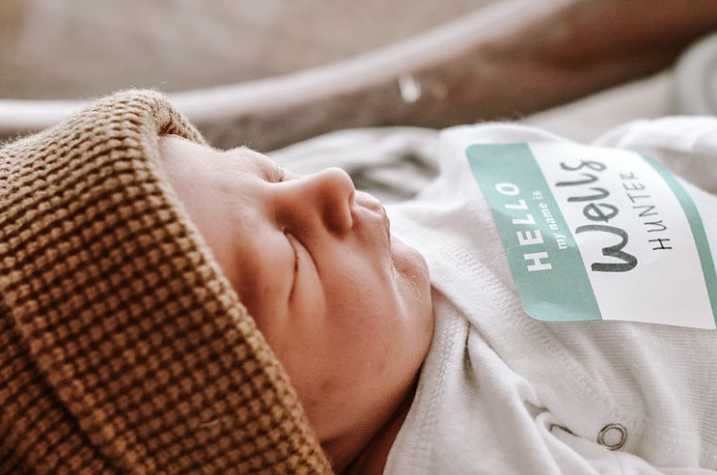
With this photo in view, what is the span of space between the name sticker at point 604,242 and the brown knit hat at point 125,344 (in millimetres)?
298

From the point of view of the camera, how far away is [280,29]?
5.87 ft

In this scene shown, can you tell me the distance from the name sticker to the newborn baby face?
0.44ft

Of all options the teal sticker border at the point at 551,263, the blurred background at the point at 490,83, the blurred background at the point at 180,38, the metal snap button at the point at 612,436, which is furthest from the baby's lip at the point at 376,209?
the blurred background at the point at 180,38

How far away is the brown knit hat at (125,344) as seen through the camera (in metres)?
0.54

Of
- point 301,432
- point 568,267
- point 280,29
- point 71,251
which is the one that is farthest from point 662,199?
point 280,29

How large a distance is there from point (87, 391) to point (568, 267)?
1.49ft

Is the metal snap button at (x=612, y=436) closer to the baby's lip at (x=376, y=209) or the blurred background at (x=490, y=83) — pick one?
the baby's lip at (x=376, y=209)

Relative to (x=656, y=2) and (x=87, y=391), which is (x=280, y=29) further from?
(x=87, y=391)

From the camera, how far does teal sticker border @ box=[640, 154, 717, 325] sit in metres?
0.73

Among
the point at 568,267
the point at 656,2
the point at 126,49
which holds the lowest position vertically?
the point at 126,49

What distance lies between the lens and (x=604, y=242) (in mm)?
742

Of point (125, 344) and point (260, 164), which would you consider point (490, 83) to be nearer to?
point (260, 164)

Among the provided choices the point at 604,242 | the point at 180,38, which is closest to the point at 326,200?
the point at 604,242

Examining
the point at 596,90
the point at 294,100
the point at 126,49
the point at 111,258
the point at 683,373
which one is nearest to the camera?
the point at 111,258
